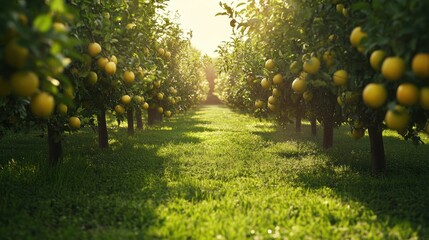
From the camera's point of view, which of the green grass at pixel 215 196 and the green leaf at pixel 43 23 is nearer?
the green leaf at pixel 43 23

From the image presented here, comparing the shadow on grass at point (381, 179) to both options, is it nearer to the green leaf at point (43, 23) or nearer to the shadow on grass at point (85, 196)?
the shadow on grass at point (85, 196)

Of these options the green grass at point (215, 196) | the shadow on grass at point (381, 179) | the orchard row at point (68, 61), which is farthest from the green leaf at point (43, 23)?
the shadow on grass at point (381, 179)

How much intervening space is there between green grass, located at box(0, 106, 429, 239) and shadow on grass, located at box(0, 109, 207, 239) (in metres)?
0.02

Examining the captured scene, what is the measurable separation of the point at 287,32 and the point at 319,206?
8.56 ft

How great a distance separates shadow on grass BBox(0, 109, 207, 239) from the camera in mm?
4171

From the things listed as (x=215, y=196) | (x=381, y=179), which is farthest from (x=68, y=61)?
(x=381, y=179)

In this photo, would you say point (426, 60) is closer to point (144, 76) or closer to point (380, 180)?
point (380, 180)

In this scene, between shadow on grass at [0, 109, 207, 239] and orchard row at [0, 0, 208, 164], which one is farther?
shadow on grass at [0, 109, 207, 239]

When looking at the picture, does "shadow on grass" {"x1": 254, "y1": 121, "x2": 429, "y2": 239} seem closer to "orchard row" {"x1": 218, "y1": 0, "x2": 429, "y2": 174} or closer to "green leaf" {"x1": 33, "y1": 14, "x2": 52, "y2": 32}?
"orchard row" {"x1": 218, "y1": 0, "x2": 429, "y2": 174}

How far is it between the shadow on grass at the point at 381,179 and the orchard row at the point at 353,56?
25.8 inches

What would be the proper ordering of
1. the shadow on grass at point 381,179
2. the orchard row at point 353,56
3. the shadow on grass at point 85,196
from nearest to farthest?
the orchard row at point 353,56
the shadow on grass at point 85,196
the shadow on grass at point 381,179

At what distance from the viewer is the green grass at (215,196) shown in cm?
418

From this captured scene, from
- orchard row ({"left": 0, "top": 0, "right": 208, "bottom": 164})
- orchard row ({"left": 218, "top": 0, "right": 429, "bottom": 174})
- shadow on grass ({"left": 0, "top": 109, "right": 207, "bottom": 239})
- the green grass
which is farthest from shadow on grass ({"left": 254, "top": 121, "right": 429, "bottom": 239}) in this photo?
orchard row ({"left": 0, "top": 0, "right": 208, "bottom": 164})

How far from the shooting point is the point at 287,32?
5.88 meters
